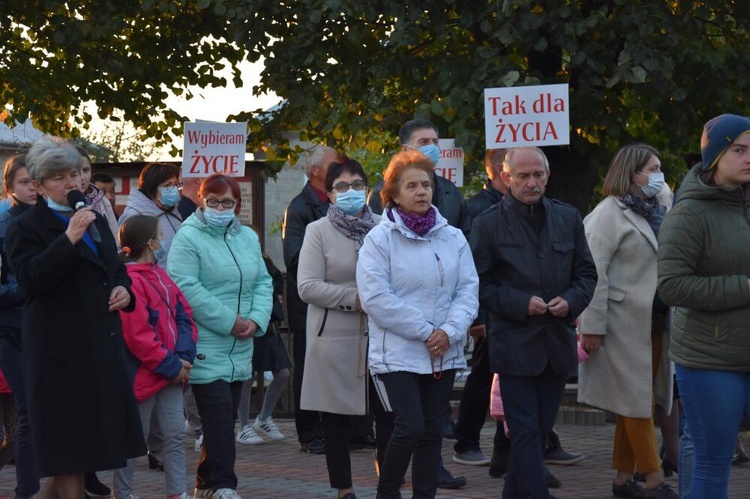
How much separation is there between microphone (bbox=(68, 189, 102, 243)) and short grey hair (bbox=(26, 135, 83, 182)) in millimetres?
131

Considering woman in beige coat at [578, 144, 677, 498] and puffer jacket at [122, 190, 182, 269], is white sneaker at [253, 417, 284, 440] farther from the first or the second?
woman in beige coat at [578, 144, 677, 498]

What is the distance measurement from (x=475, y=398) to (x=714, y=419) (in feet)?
12.1

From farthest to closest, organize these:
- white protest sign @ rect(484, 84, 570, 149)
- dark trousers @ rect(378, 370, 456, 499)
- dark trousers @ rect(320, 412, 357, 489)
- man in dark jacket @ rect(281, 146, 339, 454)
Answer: white protest sign @ rect(484, 84, 570, 149), man in dark jacket @ rect(281, 146, 339, 454), dark trousers @ rect(320, 412, 357, 489), dark trousers @ rect(378, 370, 456, 499)

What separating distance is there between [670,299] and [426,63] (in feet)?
32.7

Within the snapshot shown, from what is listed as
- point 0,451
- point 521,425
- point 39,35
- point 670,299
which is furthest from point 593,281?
point 39,35

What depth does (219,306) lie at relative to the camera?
8273mm

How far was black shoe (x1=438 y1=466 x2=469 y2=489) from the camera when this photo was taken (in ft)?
29.3

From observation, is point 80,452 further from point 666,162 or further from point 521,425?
point 666,162

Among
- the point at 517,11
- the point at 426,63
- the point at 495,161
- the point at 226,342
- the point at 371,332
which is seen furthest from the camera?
the point at 426,63

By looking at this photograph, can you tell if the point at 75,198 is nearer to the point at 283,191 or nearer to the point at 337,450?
the point at 337,450

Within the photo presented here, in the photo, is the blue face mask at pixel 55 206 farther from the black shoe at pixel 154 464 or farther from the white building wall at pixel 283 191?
the white building wall at pixel 283 191

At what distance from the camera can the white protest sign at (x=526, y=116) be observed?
10852 mm

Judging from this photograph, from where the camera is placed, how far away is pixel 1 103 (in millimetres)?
17906

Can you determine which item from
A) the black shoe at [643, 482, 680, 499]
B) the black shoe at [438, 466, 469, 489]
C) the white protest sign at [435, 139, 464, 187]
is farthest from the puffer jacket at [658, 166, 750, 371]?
the white protest sign at [435, 139, 464, 187]
